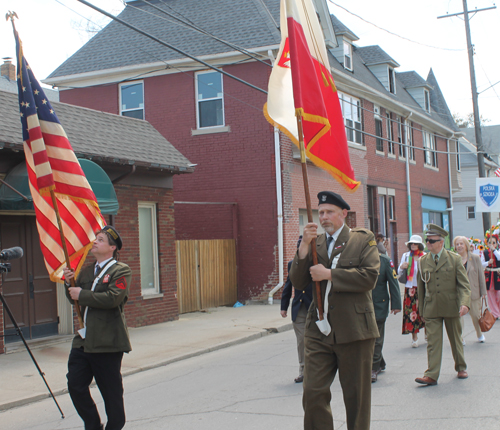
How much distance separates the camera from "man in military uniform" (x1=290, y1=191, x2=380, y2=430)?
439 centimetres

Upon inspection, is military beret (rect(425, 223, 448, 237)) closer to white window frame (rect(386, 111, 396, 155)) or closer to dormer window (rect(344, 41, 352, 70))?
dormer window (rect(344, 41, 352, 70))

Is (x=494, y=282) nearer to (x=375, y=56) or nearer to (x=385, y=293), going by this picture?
(x=385, y=293)

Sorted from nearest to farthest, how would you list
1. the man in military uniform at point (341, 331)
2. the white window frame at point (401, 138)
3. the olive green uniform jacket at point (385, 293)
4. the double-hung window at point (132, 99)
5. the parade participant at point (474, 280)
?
1. the man in military uniform at point (341, 331)
2. the olive green uniform jacket at point (385, 293)
3. the parade participant at point (474, 280)
4. the double-hung window at point (132, 99)
5. the white window frame at point (401, 138)

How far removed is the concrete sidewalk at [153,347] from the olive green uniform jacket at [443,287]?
422 cm

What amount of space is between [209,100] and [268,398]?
12.9 m

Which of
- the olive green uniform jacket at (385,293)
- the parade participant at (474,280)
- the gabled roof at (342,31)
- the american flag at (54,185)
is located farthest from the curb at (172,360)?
the gabled roof at (342,31)

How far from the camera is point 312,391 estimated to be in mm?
4387

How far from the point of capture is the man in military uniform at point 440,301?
7098mm

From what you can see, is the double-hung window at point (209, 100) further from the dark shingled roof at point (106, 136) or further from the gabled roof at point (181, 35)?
the dark shingled roof at point (106, 136)

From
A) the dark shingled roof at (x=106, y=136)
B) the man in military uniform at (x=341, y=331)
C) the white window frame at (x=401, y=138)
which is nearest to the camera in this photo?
the man in military uniform at (x=341, y=331)

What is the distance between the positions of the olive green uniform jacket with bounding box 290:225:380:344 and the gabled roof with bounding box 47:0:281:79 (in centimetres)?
1346

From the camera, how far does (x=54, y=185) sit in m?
5.93

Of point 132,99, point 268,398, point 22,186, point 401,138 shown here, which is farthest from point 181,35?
point 268,398

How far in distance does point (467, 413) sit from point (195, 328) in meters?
7.77
